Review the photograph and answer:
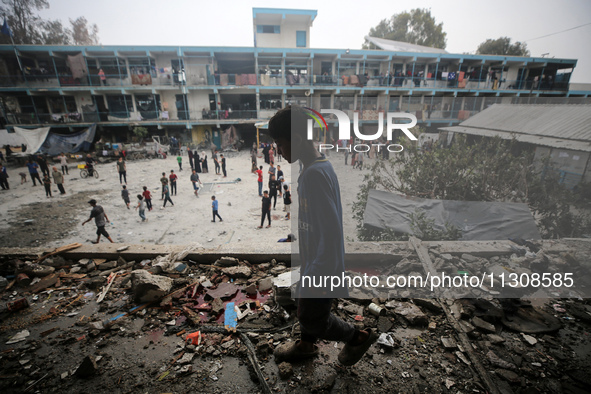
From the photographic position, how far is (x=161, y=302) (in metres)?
2.91

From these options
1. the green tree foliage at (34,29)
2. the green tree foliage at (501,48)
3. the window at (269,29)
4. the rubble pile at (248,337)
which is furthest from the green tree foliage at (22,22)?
the green tree foliage at (501,48)

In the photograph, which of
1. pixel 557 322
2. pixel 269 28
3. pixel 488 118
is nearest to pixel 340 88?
pixel 269 28

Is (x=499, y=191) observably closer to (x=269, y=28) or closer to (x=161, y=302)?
(x=161, y=302)

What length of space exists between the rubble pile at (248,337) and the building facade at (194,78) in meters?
19.8

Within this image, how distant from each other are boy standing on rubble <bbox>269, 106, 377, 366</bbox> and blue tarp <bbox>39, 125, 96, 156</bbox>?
24.5 meters

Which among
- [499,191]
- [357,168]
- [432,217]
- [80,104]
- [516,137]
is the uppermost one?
[80,104]

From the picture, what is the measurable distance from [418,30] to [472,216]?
134 ft

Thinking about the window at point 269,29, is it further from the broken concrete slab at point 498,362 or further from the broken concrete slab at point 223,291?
the broken concrete slab at point 498,362

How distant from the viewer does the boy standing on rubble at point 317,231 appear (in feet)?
5.96

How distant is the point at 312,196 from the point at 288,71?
23969 millimetres

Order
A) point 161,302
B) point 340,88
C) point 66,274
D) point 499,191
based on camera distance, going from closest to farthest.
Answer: point 161,302, point 66,274, point 499,191, point 340,88

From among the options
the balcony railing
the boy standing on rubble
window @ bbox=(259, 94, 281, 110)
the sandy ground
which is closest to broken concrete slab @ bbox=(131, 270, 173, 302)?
the boy standing on rubble

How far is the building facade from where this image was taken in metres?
20.2

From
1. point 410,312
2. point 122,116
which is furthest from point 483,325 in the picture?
point 122,116
